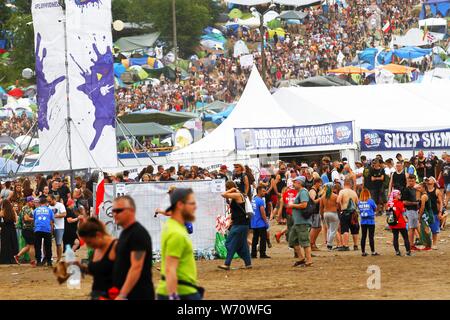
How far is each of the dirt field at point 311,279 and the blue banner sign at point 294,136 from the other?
39.3 ft

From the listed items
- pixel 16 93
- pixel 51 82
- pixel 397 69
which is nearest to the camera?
pixel 51 82

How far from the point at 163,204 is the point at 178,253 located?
12.6 m

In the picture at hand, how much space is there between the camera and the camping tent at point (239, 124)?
3497 centimetres

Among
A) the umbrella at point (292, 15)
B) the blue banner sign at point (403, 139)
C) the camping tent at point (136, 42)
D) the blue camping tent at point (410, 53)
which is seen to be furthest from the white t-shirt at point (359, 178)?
the camping tent at point (136, 42)

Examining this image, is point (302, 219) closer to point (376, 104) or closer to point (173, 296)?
point (173, 296)

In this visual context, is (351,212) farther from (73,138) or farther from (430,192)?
(73,138)

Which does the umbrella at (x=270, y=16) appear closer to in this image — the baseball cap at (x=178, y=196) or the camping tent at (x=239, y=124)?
the camping tent at (x=239, y=124)

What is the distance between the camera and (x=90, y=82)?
3206 centimetres

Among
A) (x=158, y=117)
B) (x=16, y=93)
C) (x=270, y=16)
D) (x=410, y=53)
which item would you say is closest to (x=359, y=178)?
(x=158, y=117)

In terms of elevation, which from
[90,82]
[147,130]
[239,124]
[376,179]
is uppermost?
[90,82]

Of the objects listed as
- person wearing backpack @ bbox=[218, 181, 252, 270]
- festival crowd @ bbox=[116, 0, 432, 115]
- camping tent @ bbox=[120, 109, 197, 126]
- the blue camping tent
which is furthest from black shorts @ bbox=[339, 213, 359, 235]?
the blue camping tent

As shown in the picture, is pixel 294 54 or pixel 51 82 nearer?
pixel 51 82

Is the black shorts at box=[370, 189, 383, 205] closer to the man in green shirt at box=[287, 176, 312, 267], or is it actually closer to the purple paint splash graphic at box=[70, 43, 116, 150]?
the purple paint splash graphic at box=[70, 43, 116, 150]
